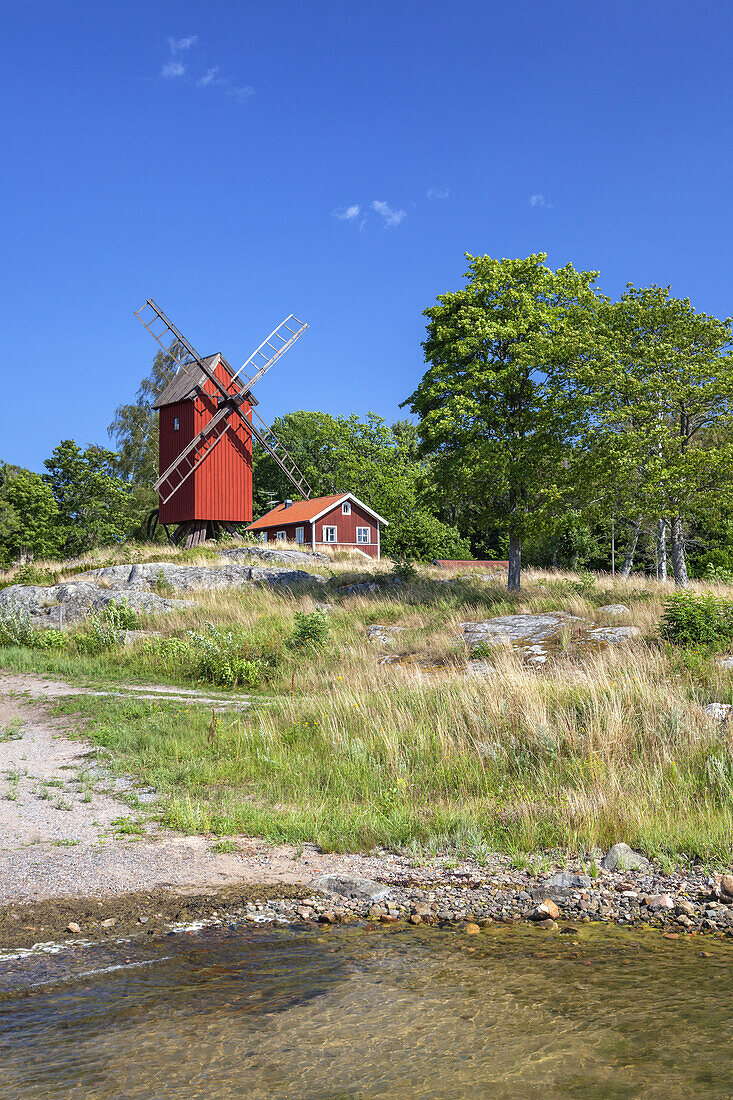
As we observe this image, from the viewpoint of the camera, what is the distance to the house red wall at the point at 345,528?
2146 inches

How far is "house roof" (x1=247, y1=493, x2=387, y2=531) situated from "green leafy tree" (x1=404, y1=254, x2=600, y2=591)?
98.1 feet

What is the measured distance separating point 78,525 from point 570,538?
3371 centimetres

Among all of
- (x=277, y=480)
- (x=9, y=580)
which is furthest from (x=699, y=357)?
(x=277, y=480)

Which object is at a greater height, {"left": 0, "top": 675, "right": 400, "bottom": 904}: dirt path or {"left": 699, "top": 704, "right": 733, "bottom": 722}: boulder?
{"left": 699, "top": 704, "right": 733, "bottom": 722}: boulder

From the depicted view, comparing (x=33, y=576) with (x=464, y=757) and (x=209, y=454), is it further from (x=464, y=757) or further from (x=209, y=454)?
(x=464, y=757)

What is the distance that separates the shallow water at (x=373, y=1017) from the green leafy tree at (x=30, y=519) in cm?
4677

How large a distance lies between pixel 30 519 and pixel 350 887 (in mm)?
46935

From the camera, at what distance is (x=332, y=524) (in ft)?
180

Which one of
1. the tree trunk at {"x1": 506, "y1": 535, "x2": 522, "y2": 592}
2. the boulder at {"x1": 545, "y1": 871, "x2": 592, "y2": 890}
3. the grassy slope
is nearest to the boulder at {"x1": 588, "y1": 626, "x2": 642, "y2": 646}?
the grassy slope

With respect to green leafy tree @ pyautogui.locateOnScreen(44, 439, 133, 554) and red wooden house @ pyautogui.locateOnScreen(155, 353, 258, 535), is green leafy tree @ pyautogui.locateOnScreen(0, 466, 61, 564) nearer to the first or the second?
green leafy tree @ pyautogui.locateOnScreen(44, 439, 133, 554)

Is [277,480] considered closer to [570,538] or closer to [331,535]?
[331,535]

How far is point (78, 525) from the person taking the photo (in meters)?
48.6

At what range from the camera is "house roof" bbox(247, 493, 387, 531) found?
2140 inches

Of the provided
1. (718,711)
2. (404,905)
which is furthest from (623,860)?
(718,711)
